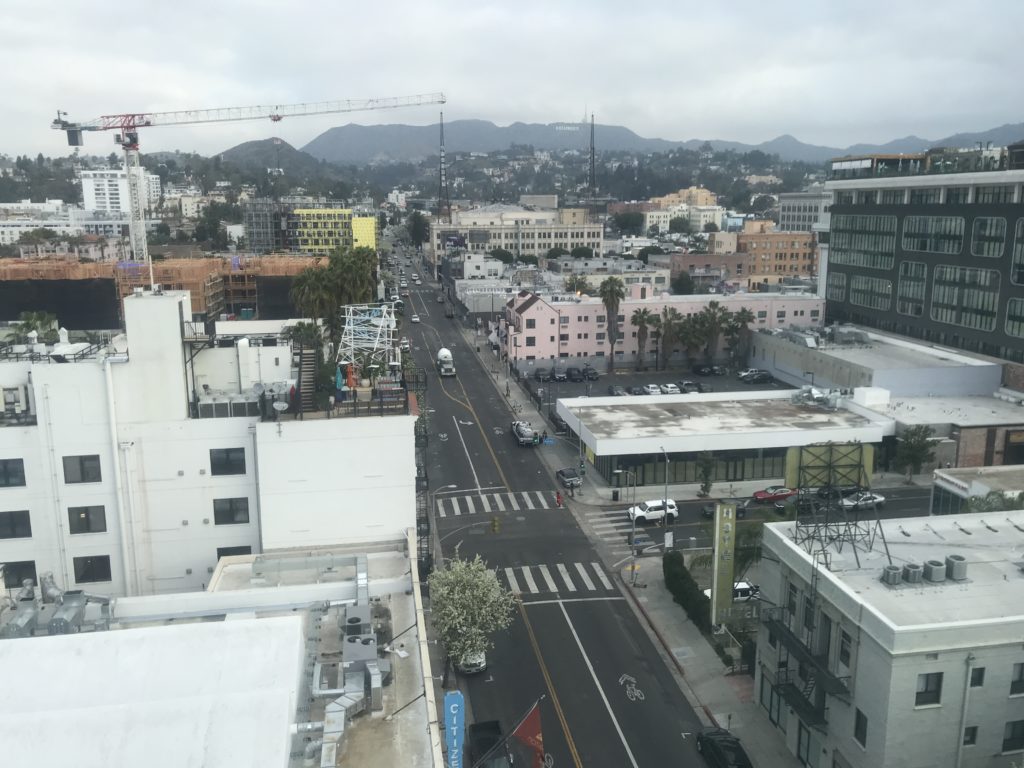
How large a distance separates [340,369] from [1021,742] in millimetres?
25923

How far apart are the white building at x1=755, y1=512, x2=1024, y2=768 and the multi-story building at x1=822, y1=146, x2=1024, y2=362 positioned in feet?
166

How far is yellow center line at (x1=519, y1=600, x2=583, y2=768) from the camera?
2801 cm

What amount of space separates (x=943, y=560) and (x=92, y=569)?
96.2ft

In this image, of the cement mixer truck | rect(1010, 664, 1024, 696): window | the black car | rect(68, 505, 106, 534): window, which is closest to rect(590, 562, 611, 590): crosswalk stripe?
the black car

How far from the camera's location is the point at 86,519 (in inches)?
1145

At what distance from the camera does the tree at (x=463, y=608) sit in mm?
29375

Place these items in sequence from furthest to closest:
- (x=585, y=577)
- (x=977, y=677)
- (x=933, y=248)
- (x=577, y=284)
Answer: (x=577, y=284), (x=933, y=248), (x=585, y=577), (x=977, y=677)

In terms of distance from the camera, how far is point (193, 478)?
2920 cm

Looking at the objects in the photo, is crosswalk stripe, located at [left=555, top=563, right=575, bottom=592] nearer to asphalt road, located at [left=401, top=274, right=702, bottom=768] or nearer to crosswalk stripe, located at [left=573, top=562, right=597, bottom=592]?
asphalt road, located at [left=401, top=274, right=702, bottom=768]

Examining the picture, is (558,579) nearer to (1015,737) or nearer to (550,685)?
(550,685)

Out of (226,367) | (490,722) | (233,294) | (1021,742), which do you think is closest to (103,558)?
(226,367)

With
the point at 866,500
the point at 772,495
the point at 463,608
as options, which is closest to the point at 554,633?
the point at 463,608

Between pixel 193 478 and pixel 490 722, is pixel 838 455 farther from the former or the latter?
pixel 193 478

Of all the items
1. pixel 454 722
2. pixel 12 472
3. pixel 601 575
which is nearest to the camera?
pixel 454 722
